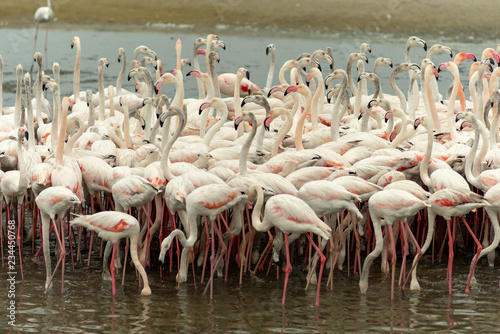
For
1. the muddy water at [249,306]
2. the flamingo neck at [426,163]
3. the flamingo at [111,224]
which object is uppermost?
the flamingo neck at [426,163]

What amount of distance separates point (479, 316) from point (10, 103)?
1509cm

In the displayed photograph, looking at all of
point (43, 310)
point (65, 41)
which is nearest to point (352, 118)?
point (43, 310)

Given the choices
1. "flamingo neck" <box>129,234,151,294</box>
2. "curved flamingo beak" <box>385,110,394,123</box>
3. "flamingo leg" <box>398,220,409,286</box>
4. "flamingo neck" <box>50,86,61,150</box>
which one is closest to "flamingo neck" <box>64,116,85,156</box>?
"flamingo neck" <box>50,86,61,150</box>

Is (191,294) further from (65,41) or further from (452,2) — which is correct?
(452,2)

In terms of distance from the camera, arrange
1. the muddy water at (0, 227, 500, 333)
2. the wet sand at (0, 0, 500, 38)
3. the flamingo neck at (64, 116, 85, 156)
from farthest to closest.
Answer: the wet sand at (0, 0, 500, 38) → the flamingo neck at (64, 116, 85, 156) → the muddy water at (0, 227, 500, 333)

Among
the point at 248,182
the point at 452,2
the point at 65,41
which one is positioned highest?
the point at 452,2

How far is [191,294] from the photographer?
7.59m

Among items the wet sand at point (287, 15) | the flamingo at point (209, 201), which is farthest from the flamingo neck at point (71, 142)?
the wet sand at point (287, 15)

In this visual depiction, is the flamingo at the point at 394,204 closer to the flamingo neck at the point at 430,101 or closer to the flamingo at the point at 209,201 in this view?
the flamingo at the point at 209,201

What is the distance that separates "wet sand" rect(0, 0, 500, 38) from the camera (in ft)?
98.0

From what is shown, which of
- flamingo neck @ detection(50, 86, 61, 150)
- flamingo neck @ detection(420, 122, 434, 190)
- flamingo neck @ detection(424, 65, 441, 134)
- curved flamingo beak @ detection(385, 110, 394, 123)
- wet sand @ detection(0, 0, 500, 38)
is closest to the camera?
flamingo neck @ detection(420, 122, 434, 190)

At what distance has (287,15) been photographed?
30734 mm

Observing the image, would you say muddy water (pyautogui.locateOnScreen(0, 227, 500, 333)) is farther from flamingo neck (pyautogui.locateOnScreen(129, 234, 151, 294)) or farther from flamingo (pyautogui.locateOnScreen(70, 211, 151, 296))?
flamingo (pyautogui.locateOnScreen(70, 211, 151, 296))

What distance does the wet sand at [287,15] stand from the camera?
2988cm
